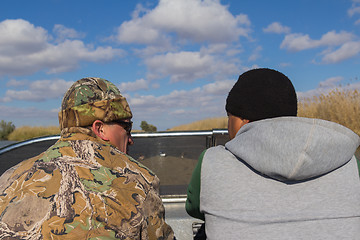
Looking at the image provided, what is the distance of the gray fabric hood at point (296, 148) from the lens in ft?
4.64

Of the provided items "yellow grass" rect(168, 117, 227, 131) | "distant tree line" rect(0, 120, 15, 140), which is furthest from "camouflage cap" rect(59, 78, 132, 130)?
"distant tree line" rect(0, 120, 15, 140)

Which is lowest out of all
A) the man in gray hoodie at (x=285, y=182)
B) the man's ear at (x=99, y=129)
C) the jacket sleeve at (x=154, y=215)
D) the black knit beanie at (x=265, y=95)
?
the jacket sleeve at (x=154, y=215)

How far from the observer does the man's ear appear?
215 centimetres

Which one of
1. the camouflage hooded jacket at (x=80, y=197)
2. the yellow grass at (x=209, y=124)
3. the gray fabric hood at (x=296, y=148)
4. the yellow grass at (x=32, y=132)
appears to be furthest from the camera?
the yellow grass at (x=209, y=124)

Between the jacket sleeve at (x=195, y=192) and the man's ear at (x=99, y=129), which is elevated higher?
the man's ear at (x=99, y=129)

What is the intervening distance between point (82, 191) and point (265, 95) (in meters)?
0.98

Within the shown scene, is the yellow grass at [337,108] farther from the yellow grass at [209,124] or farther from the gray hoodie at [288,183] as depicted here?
the gray hoodie at [288,183]

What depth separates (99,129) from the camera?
2.18 meters

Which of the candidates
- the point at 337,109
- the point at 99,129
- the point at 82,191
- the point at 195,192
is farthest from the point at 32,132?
the point at 195,192

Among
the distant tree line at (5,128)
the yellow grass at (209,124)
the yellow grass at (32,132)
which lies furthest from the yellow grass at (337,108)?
the distant tree line at (5,128)

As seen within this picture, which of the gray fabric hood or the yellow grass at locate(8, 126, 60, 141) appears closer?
the gray fabric hood

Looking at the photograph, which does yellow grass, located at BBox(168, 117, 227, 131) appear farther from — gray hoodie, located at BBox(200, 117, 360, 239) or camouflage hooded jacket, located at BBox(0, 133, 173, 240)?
gray hoodie, located at BBox(200, 117, 360, 239)

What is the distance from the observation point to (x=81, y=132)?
82.6 inches

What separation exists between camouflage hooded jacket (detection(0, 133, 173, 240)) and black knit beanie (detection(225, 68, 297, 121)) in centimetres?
64
